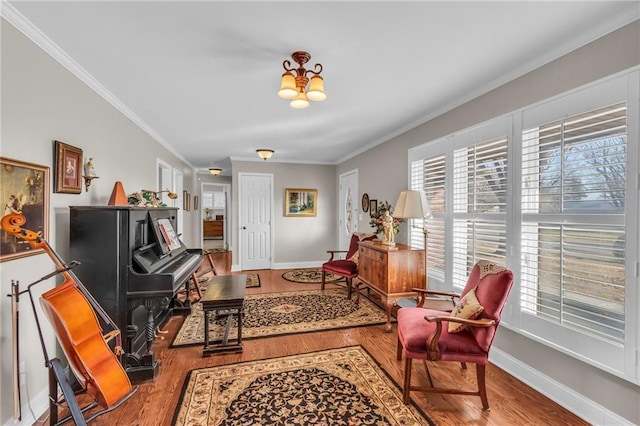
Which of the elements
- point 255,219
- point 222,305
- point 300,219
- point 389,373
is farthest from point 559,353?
point 255,219

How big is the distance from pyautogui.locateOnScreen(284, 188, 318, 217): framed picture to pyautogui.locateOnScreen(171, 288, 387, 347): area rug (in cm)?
242

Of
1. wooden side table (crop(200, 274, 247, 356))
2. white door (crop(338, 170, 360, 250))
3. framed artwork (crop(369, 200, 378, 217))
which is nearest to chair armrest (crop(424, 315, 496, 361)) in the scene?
wooden side table (crop(200, 274, 247, 356))

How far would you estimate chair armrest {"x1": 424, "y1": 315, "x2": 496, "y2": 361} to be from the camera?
1812 mm

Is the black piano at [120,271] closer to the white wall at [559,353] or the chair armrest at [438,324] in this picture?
the chair armrest at [438,324]

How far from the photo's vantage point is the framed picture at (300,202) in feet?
21.2

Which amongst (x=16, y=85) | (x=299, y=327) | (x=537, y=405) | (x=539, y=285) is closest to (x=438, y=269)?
(x=539, y=285)

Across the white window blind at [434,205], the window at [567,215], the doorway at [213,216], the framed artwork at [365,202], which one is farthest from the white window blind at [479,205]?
the doorway at [213,216]

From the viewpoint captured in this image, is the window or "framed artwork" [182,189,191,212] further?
"framed artwork" [182,189,191,212]

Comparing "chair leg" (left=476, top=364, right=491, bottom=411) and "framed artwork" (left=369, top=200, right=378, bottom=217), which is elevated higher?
"framed artwork" (left=369, top=200, right=378, bottom=217)

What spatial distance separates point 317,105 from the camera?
3.09m

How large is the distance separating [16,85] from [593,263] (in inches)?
144

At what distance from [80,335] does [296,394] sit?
139 cm

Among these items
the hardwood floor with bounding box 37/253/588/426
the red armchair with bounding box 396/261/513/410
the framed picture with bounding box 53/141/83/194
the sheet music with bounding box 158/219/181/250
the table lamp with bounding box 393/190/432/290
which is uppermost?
the framed picture with bounding box 53/141/83/194

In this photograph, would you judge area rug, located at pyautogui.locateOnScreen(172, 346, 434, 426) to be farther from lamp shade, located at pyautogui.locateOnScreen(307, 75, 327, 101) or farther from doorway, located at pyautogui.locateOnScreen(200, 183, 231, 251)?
doorway, located at pyautogui.locateOnScreen(200, 183, 231, 251)
